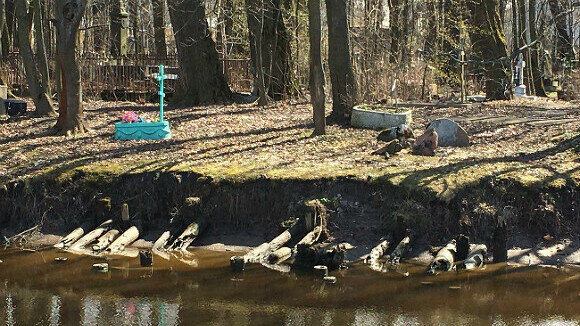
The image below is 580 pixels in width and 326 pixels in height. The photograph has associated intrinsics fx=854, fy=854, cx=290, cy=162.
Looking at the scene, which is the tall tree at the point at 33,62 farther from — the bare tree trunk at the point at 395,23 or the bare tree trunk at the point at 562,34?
the bare tree trunk at the point at 562,34

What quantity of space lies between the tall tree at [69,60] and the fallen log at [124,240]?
194 inches

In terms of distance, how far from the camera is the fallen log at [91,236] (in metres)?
14.0

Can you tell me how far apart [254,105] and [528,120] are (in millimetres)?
7668

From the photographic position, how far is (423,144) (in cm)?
1648

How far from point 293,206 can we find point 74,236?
3.69 metres

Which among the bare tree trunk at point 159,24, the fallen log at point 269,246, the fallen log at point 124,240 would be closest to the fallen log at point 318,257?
the fallen log at point 269,246

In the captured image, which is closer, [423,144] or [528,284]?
[528,284]

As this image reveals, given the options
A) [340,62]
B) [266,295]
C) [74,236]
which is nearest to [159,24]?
[340,62]

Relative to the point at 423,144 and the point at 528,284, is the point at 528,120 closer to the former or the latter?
the point at 423,144

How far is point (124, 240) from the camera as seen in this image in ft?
46.0

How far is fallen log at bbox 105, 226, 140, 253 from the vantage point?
45.3ft

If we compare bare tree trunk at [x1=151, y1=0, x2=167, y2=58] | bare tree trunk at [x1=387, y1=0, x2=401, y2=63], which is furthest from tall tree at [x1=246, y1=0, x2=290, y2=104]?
bare tree trunk at [x1=151, y1=0, x2=167, y2=58]

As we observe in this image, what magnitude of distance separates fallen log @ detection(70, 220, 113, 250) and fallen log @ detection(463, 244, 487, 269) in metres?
6.03

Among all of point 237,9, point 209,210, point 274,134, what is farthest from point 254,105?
point 209,210
